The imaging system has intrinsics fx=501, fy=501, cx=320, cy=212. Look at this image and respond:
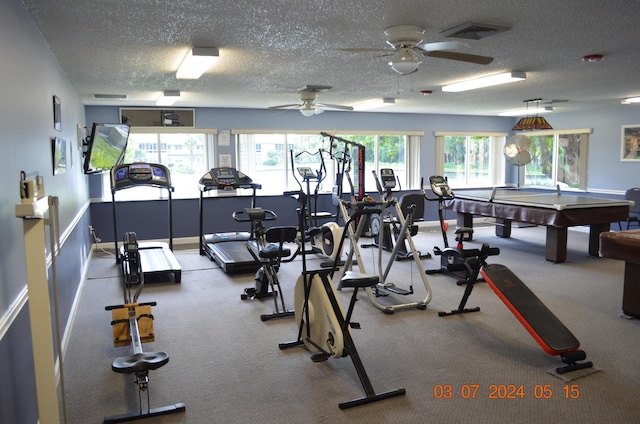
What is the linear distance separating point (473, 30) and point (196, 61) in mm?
2553

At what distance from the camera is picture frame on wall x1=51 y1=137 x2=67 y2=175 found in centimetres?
410

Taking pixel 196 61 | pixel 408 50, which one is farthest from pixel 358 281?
pixel 196 61

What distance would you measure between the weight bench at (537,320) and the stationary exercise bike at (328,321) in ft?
3.98

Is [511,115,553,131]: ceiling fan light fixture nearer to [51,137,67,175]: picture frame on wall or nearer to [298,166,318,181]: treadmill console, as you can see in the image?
[298,166,318,181]: treadmill console

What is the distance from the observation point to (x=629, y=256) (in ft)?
15.0

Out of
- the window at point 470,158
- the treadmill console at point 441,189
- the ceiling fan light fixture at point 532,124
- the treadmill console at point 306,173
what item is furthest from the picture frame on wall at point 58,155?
the window at point 470,158

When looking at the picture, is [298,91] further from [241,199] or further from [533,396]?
[533,396]

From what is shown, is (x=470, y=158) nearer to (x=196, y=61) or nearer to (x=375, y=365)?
(x=196, y=61)

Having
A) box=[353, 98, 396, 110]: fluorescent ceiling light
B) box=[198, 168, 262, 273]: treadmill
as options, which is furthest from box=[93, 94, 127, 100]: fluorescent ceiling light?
box=[353, 98, 396, 110]: fluorescent ceiling light

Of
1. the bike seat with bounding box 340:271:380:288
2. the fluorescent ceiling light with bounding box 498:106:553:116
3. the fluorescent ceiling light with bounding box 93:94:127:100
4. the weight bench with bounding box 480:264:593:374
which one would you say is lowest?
the weight bench with bounding box 480:264:593:374

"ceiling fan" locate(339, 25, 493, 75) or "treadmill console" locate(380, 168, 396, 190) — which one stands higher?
Answer: "ceiling fan" locate(339, 25, 493, 75)

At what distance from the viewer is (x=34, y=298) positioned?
2.01 meters

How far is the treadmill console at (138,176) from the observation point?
6.91 meters

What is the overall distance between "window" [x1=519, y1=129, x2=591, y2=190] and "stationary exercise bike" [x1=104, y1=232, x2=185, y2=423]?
8.51 metres
